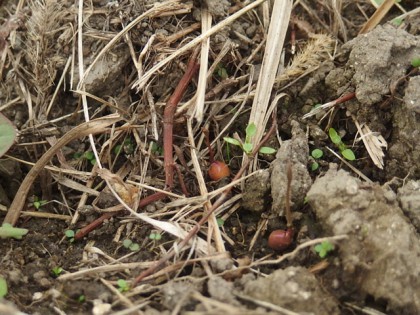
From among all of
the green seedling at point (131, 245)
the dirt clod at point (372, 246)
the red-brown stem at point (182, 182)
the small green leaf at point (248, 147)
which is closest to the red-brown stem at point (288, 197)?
the dirt clod at point (372, 246)

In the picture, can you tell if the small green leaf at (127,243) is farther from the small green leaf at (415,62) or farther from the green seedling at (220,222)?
the small green leaf at (415,62)

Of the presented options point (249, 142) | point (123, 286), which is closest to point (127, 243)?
point (123, 286)

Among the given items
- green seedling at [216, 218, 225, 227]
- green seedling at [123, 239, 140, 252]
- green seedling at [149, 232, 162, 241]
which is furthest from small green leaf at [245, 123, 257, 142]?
green seedling at [123, 239, 140, 252]

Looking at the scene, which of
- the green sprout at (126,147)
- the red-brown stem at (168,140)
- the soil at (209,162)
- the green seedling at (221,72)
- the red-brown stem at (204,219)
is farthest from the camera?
the green seedling at (221,72)

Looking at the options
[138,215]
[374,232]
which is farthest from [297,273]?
[138,215]

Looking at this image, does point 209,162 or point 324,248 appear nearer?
point 324,248

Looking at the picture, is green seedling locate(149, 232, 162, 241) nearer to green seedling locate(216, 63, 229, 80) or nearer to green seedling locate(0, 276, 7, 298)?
green seedling locate(0, 276, 7, 298)

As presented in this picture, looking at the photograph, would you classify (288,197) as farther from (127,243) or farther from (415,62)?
(415,62)
